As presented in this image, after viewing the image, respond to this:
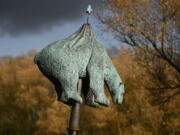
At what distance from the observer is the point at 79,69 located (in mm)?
3523

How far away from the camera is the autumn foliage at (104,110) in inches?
589

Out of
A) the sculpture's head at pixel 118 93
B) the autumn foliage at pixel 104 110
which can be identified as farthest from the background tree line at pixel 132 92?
the sculpture's head at pixel 118 93

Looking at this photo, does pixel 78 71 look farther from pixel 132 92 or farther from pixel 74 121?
pixel 132 92

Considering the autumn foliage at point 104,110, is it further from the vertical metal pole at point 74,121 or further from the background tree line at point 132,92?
the vertical metal pole at point 74,121

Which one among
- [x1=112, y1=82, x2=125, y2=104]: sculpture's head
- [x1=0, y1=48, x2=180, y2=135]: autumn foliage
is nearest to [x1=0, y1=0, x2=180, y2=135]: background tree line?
[x1=0, y1=48, x2=180, y2=135]: autumn foliage

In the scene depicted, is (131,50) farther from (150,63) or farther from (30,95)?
(30,95)

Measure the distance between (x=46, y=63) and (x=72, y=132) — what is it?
0.76m

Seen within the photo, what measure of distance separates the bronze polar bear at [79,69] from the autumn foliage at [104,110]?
9628mm

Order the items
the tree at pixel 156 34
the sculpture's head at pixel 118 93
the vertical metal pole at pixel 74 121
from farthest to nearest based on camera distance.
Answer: the tree at pixel 156 34, the sculpture's head at pixel 118 93, the vertical metal pole at pixel 74 121

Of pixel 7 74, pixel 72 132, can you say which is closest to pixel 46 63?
pixel 72 132

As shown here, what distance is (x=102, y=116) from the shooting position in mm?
22594

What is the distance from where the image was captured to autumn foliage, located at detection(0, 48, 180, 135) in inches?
589

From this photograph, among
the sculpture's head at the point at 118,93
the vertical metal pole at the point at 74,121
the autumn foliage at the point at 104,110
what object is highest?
the autumn foliage at the point at 104,110

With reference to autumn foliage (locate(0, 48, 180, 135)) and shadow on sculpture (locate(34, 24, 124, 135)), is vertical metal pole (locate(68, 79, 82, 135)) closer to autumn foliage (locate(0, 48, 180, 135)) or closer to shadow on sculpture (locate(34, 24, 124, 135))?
shadow on sculpture (locate(34, 24, 124, 135))
